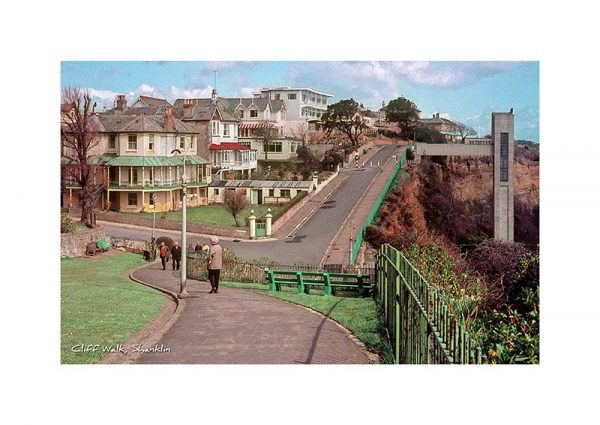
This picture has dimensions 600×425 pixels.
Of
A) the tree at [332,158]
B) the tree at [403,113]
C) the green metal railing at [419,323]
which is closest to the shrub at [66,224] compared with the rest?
the tree at [332,158]

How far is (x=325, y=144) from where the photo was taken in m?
14.1

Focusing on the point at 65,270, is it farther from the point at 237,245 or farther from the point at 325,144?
the point at 325,144

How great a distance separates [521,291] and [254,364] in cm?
325

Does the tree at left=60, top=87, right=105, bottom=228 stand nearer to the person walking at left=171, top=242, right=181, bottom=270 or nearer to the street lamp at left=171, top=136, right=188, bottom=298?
the person walking at left=171, top=242, right=181, bottom=270

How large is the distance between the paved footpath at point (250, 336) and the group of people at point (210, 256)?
0.93 ft

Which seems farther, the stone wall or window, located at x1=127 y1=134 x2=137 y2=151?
window, located at x1=127 y1=134 x2=137 y2=151

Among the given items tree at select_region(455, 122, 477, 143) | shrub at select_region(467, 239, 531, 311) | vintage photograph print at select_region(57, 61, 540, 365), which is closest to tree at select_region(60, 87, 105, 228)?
vintage photograph print at select_region(57, 61, 540, 365)

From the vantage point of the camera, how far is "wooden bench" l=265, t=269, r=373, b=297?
1228cm

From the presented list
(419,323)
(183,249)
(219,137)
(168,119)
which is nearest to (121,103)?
(168,119)

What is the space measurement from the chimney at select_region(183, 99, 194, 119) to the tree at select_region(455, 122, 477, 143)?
425cm

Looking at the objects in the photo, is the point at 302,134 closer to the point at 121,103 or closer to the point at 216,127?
the point at 216,127
